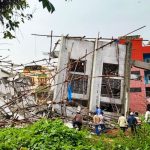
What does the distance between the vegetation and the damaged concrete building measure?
1350cm

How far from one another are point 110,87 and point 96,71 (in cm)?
150

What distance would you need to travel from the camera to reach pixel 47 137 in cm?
1141

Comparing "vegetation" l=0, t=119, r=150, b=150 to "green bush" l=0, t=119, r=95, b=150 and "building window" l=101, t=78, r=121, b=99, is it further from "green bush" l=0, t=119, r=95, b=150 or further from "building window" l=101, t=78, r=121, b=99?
"building window" l=101, t=78, r=121, b=99

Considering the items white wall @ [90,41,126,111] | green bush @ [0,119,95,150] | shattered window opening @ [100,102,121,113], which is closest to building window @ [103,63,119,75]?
white wall @ [90,41,126,111]

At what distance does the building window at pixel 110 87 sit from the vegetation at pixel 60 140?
14170 millimetres

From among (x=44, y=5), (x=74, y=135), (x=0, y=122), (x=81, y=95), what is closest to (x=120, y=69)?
(x=81, y=95)

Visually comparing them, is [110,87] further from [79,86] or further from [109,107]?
[79,86]

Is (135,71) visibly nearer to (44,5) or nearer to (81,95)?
(81,95)

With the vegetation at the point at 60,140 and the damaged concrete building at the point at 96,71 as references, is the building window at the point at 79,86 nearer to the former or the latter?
the damaged concrete building at the point at 96,71

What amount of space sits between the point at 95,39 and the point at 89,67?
1917 millimetres

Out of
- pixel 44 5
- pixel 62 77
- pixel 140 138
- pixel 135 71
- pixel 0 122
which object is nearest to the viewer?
pixel 44 5

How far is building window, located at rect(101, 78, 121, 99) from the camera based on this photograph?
26.9m

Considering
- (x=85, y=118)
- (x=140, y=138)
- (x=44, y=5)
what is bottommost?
(x=85, y=118)

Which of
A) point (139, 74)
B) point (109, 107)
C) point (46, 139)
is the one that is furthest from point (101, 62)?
point (139, 74)
